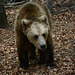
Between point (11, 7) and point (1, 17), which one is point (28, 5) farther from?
point (11, 7)

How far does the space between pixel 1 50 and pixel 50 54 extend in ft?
8.34

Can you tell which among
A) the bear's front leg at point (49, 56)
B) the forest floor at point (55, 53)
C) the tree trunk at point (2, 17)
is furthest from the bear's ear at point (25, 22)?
the tree trunk at point (2, 17)

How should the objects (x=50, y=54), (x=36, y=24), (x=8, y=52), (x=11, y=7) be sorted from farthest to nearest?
(x=11, y=7)
(x=8, y=52)
(x=50, y=54)
(x=36, y=24)

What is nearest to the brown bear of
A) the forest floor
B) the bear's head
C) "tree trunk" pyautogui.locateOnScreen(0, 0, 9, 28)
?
the bear's head

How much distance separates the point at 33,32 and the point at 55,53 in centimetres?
232

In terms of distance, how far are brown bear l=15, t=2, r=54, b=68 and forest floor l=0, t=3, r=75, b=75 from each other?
0.97 feet

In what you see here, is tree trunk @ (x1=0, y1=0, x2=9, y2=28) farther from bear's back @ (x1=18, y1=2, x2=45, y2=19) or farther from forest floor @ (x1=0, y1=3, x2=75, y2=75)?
bear's back @ (x1=18, y1=2, x2=45, y2=19)

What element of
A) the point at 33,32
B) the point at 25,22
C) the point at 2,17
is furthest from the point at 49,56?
the point at 2,17

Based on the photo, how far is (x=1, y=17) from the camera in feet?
30.3

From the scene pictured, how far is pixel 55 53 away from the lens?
20.4ft

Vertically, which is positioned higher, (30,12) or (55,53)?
(30,12)

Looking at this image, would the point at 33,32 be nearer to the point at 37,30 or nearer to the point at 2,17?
the point at 37,30

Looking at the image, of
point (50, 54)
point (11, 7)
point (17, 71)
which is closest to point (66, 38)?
point (50, 54)

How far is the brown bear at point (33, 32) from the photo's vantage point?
13.6ft
